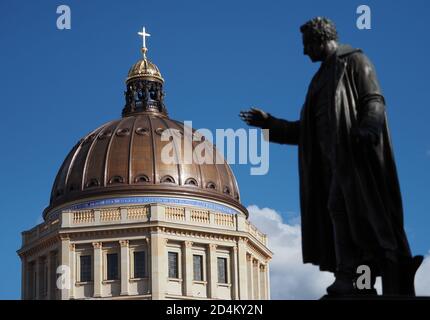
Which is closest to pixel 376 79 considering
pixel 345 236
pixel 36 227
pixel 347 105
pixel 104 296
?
pixel 347 105

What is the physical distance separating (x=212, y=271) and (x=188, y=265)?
5.60 feet

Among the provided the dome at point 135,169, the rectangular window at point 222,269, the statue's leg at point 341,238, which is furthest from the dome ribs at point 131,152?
the statue's leg at point 341,238

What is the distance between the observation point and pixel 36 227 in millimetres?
90312

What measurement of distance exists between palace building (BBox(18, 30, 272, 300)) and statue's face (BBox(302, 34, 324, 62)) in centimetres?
7195

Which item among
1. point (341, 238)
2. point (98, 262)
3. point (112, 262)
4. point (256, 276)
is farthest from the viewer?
point (256, 276)

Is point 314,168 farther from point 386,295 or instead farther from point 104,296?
point 104,296

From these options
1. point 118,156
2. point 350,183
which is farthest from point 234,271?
point 350,183

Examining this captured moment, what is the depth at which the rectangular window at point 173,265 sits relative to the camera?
8550cm

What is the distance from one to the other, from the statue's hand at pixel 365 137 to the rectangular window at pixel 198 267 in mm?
76087

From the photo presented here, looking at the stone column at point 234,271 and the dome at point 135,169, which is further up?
the dome at point 135,169

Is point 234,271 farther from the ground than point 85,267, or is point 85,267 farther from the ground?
point 85,267

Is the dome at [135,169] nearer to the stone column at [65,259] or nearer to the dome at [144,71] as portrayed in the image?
the stone column at [65,259]

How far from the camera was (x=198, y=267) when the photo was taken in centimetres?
8719

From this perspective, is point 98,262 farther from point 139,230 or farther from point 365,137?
point 365,137
